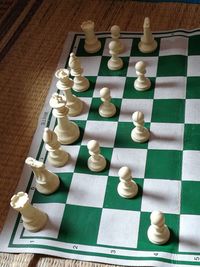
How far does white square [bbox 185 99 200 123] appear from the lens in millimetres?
1062

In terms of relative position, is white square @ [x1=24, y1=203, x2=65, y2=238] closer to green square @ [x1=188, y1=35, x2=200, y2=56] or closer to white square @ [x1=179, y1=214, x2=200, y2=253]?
white square @ [x1=179, y1=214, x2=200, y2=253]

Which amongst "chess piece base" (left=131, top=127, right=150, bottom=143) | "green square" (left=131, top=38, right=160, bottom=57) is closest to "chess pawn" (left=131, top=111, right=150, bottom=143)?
"chess piece base" (left=131, top=127, right=150, bottom=143)

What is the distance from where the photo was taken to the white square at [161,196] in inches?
35.8

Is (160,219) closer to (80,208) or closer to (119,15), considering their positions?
(80,208)

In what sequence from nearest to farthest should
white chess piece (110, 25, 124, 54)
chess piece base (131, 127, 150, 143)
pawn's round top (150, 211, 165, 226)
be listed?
pawn's round top (150, 211, 165, 226) → chess piece base (131, 127, 150, 143) → white chess piece (110, 25, 124, 54)

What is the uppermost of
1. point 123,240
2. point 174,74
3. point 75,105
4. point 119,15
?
point 119,15

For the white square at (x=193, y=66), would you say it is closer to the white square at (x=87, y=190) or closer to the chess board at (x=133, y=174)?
the chess board at (x=133, y=174)

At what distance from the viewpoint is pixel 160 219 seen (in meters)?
0.81

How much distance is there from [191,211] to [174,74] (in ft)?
1.48

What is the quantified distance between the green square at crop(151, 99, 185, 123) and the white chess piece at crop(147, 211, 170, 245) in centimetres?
32

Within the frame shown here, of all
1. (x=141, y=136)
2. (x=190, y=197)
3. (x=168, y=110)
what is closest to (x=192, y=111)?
(x=168, y=110)

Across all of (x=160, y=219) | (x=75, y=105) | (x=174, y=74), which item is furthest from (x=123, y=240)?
(x=174, y=74)

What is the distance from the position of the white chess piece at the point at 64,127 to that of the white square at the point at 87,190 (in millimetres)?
112

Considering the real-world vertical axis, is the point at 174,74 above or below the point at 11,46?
below
